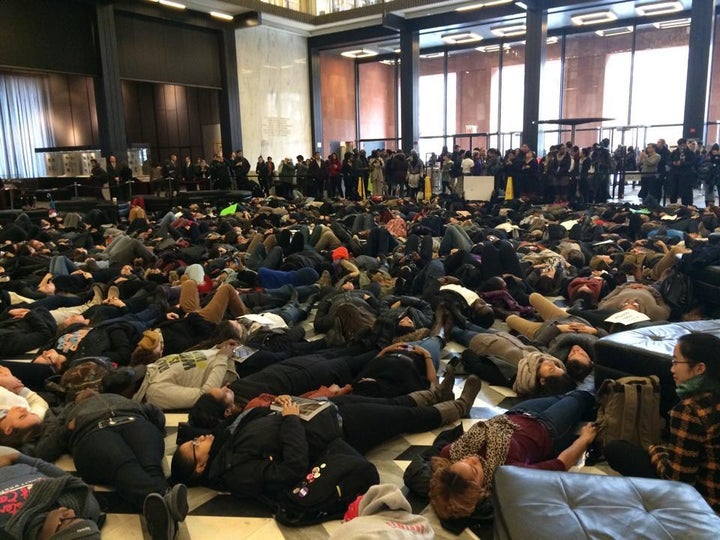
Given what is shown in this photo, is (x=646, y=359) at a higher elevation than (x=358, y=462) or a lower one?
higher

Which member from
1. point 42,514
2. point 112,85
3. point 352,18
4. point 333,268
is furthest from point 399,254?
point 352,18

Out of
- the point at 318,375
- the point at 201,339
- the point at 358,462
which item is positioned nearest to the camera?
the point at 358,462

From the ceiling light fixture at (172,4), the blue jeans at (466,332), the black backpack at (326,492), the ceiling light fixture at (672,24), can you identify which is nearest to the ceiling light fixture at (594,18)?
the ceiling light fixture at (672,24)

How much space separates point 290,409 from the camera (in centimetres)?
321

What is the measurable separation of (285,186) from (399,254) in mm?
11836

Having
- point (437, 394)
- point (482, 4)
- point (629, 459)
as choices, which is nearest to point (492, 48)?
point (482, 4)

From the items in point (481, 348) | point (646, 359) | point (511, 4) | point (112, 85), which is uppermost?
point (511, 4)

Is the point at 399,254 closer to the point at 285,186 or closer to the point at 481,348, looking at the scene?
the point at 481,348

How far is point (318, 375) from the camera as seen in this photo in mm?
4098

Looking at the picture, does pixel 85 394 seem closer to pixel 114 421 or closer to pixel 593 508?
pixel 114 421

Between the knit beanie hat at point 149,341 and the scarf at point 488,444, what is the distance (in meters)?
2.66

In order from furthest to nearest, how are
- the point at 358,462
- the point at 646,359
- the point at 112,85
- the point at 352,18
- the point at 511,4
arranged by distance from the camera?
the point at 352,18
the point at 511,4
the point at 112,85
the point at 646,359
the point at 358,462

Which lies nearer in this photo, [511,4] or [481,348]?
[481,348]

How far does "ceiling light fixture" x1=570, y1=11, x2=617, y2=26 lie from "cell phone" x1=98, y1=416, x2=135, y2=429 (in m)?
20.2
